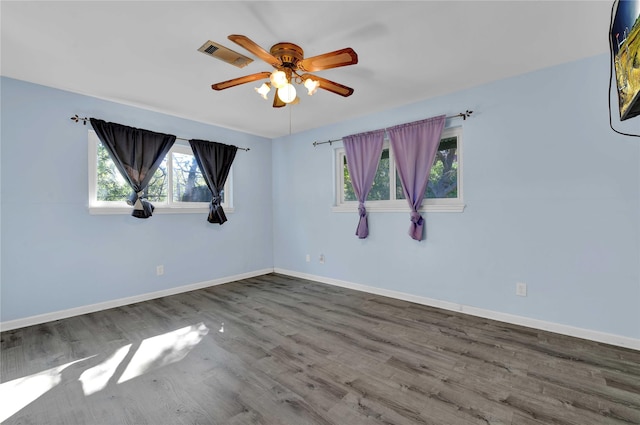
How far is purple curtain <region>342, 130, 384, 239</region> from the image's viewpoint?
3887 mm

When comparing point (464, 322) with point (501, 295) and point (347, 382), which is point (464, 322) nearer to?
point (501, 295)

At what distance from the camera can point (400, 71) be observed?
9.25 ft

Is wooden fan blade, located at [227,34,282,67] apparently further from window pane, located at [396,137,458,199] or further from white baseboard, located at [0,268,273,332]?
white baseboard, located at [0,268,273,332]

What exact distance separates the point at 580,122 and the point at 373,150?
2.05 m

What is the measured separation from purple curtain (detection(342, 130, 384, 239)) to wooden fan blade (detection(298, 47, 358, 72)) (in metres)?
1.86

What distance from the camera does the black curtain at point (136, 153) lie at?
11.0 ft

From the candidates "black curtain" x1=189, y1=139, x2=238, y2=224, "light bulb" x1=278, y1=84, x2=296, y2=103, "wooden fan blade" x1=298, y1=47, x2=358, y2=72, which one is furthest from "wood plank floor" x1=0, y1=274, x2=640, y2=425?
"wooden fan blade" x1=298, y1=47, x2=358, y2=72

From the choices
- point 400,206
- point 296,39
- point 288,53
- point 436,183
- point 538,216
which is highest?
point 296,39

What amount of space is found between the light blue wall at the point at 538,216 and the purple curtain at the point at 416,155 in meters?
0.16

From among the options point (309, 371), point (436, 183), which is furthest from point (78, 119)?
Answer: point (436, 183)

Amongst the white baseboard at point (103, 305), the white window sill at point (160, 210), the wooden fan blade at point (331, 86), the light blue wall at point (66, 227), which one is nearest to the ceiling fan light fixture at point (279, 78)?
the wooden fan blade at point (331, 86)

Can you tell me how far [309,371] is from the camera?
6.85 ft

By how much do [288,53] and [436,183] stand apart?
2.24 meters

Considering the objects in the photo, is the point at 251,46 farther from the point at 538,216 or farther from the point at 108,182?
the point at 538,216
